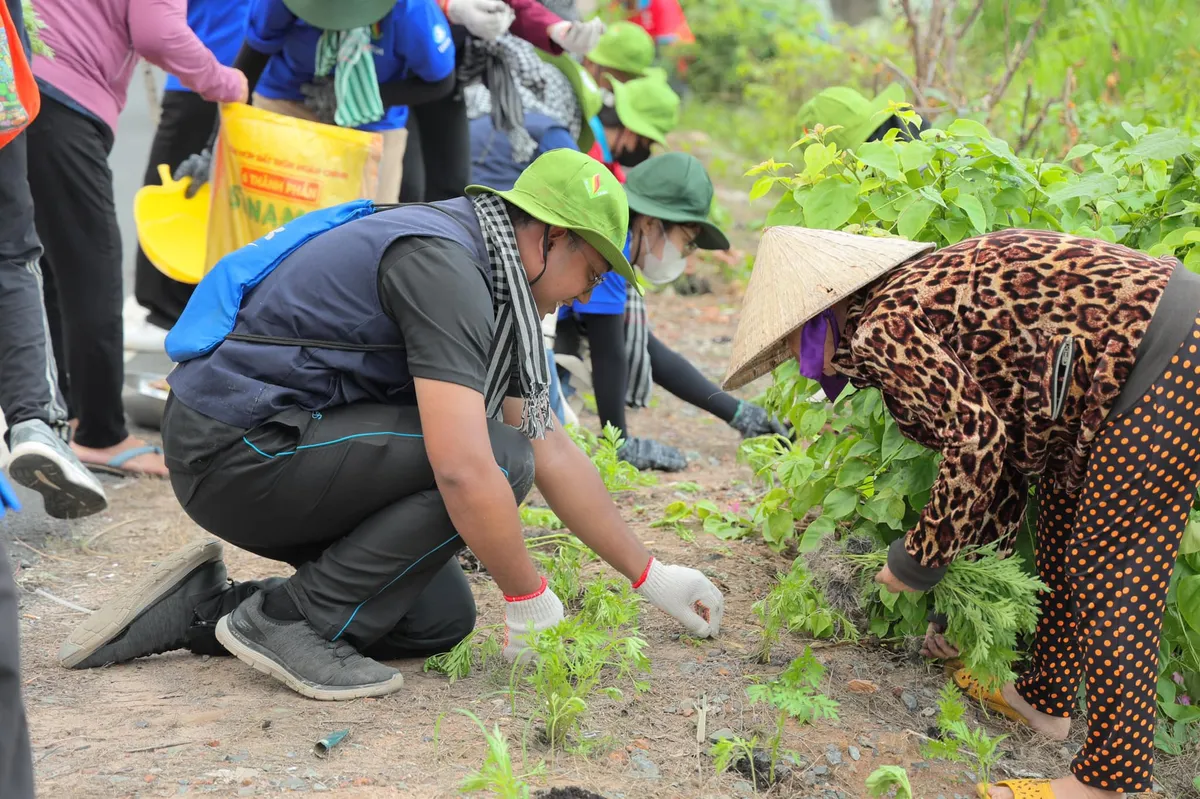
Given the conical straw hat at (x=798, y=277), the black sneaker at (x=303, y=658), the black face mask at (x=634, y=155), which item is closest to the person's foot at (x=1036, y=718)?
the conical straw hat at (x=798, y=277)

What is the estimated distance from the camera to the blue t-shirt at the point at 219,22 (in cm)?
465

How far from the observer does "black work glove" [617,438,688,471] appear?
4617 mm

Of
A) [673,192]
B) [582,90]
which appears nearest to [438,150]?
[582,90]

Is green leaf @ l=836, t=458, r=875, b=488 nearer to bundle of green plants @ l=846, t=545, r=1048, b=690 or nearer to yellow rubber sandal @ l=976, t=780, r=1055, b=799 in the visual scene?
bundle of green plants @ l=846, t=545, r=1048, b=690

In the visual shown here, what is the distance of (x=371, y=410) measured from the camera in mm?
2602

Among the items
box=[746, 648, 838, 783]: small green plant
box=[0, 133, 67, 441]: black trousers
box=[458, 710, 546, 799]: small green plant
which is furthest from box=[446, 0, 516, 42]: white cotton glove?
box=[458, 710, 546, 799]: small green plant

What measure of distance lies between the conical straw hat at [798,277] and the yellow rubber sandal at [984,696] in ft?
3.02

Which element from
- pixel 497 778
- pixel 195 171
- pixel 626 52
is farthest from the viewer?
pixel 626 52

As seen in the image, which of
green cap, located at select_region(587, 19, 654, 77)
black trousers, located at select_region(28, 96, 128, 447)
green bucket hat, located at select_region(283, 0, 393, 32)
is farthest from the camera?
green cap, located at select_region(587, 19, 654, 77)

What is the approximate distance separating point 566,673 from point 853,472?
89cm

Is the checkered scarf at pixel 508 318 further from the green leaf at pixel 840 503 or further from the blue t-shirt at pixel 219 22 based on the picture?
the blue t-shirt at pixel 219 22

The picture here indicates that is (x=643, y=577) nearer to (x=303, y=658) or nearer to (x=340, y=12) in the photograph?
(x=303, y=658)

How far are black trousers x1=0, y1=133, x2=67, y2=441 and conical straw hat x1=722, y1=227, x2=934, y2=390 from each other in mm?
1958

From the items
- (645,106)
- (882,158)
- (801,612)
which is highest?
(882,158)
